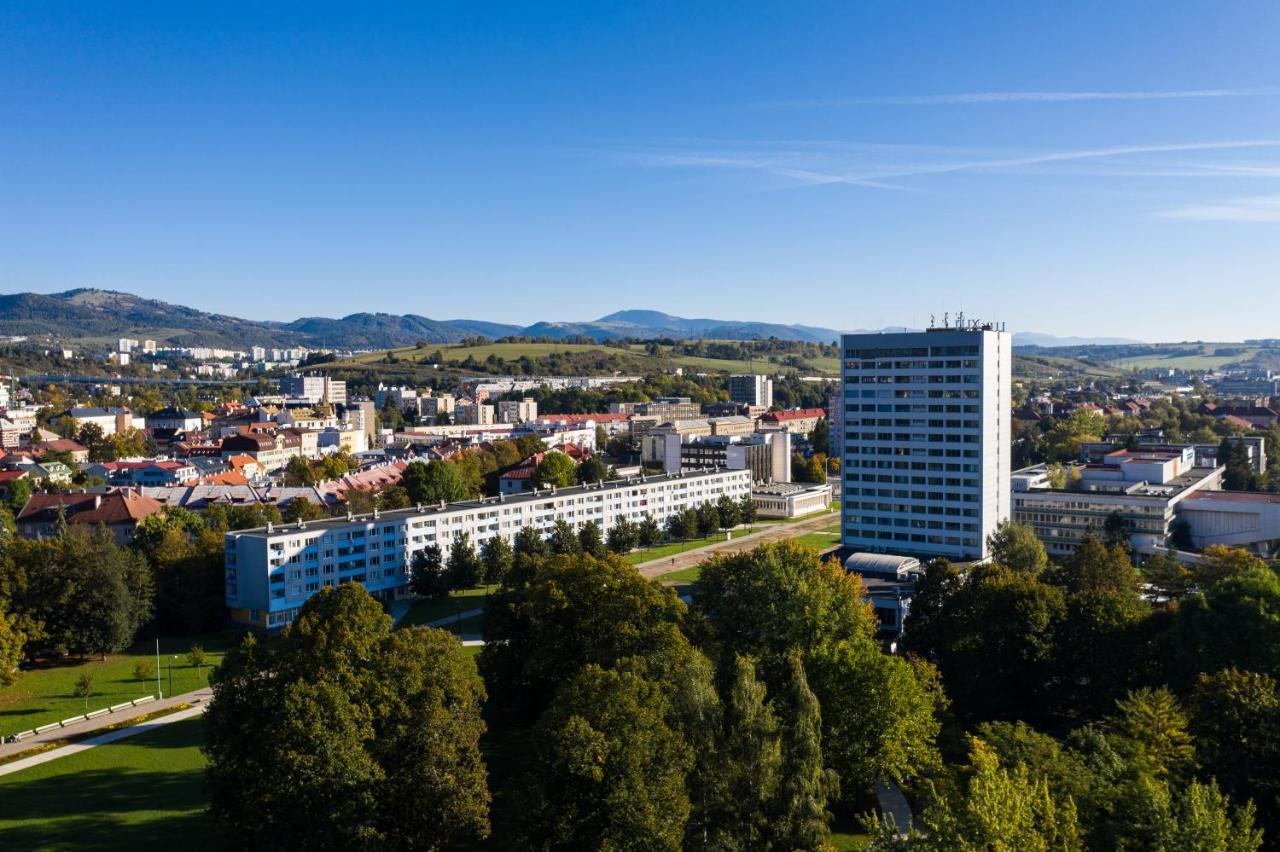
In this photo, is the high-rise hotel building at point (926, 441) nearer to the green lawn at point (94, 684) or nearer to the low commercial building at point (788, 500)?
the low commercial building at point (788, 500)

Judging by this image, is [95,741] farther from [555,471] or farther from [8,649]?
[555,471]

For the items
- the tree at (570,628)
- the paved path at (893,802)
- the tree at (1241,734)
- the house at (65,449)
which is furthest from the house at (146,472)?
the tree at (1241,734)

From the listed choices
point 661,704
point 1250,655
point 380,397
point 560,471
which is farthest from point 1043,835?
point 380,397

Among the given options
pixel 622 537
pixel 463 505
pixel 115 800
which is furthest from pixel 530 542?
pixel 115 800

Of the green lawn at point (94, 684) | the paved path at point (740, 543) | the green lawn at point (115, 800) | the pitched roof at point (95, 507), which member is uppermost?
the pitched roof at point (95, 507)

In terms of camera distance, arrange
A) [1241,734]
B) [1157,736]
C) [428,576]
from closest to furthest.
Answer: [1157,736], [1241,734], [428,576]

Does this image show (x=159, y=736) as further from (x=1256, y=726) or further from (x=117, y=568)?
(x=1256, y=726)
